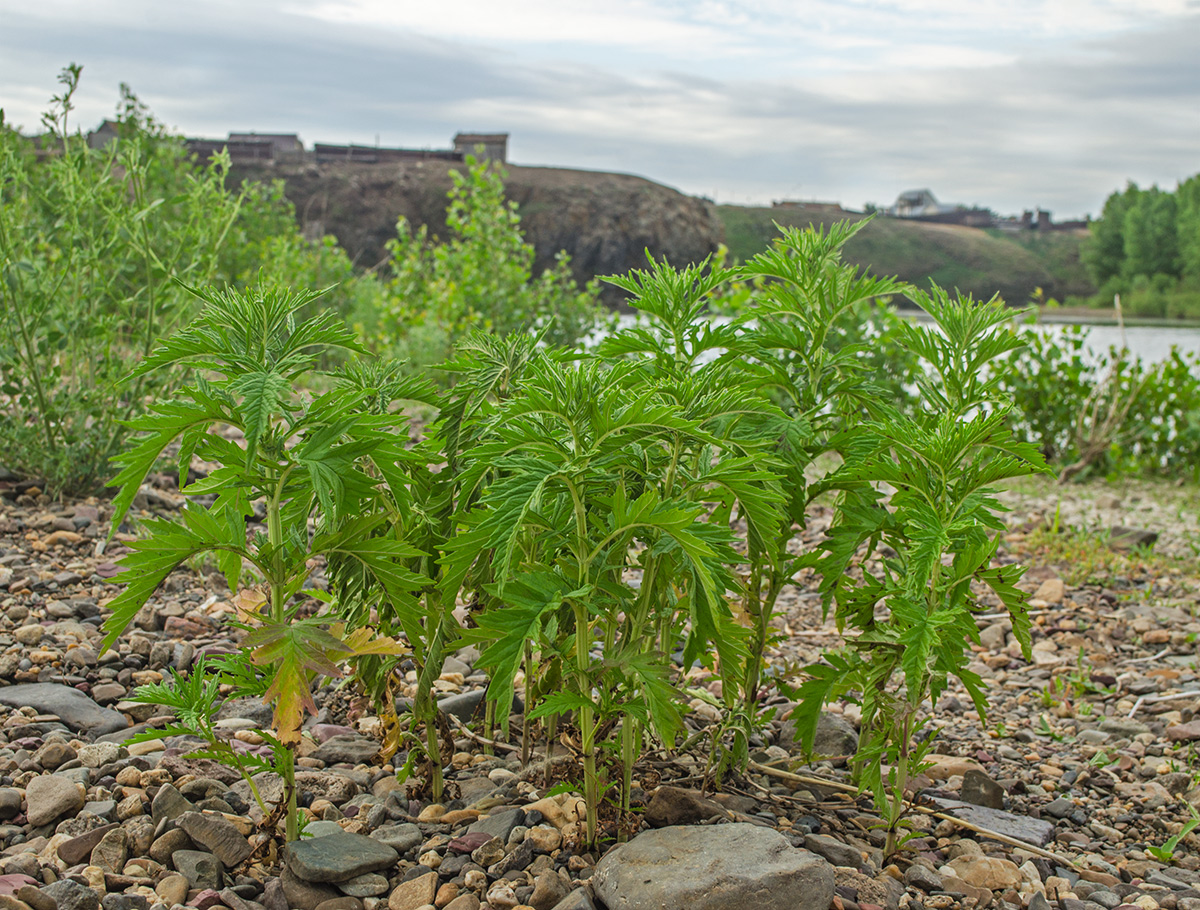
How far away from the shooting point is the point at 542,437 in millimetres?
1777

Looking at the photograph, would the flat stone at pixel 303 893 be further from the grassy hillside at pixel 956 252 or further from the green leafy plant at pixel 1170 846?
the grassy hillside at pixel 956 252

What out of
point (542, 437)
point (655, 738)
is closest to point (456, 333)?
point (655, 738)

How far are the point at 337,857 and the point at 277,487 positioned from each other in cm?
86

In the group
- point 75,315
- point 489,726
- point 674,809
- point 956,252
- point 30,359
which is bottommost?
point 674,809

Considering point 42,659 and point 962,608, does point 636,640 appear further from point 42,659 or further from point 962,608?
point 42,659

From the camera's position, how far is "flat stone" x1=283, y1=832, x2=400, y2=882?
6.57 ft

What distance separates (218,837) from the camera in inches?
83.4

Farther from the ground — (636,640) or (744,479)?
(744,479)

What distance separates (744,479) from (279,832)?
1.33 metres

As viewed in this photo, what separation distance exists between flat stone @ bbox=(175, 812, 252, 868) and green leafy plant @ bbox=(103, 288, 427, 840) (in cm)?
16

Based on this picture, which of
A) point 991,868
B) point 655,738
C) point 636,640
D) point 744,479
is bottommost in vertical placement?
point 991,868

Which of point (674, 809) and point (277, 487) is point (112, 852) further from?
point (674, 809)

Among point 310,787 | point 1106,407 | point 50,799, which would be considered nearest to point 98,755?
point 50,799

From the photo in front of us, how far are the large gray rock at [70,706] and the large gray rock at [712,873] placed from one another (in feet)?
5.31
